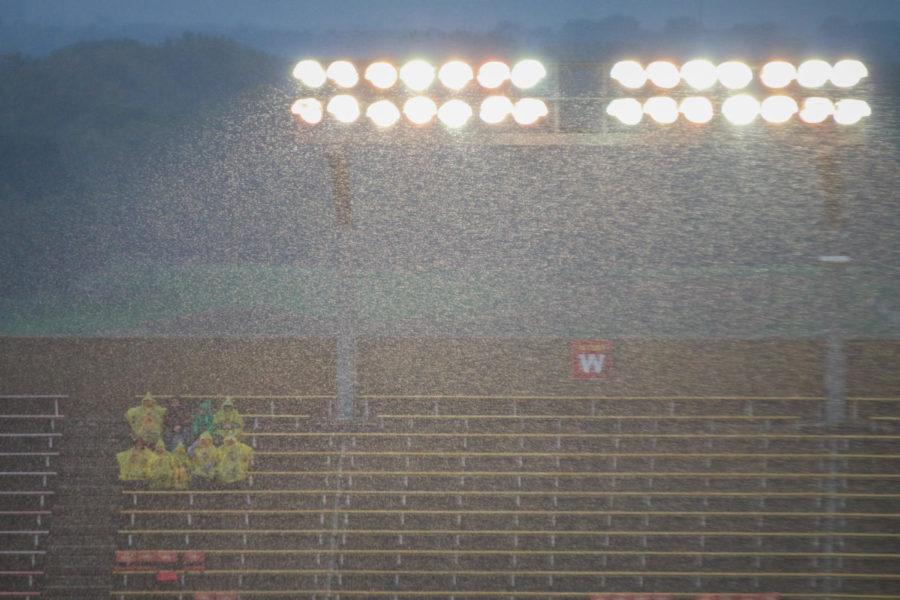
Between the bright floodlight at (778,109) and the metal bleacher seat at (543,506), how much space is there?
35.0 inches

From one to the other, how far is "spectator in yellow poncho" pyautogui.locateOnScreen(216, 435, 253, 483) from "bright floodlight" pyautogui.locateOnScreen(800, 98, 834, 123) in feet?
6.57

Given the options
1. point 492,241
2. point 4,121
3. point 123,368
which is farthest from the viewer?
point 4,121

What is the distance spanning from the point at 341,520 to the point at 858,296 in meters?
1.94

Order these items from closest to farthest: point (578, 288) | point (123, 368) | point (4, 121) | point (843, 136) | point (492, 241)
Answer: point (843, 136)
point (123, 368)
point (578, 288)
point (492, 241)
point (4, 121)

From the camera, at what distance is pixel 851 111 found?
253 cm

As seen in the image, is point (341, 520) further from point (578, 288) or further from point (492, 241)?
point (492, 241)

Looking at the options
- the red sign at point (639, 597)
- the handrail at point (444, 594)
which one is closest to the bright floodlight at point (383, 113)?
the handrail at point (444, 594)

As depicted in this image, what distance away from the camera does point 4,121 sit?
5.35 meters

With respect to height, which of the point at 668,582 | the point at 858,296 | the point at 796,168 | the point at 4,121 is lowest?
the point at 668,582

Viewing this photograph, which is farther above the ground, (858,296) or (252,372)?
(858,296)

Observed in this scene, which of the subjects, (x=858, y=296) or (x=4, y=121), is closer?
(x=858, y=296)

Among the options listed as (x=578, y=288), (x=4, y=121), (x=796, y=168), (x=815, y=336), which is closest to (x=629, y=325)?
(x=578, y=288)

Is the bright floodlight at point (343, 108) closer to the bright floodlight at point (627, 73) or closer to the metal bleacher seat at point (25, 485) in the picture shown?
the bright floodlight at point (627, 73)

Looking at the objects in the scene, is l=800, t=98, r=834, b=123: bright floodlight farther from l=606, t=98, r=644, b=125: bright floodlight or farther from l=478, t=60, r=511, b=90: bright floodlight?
l=478, t=60, r=511, b=90: bright floodlight
